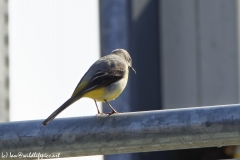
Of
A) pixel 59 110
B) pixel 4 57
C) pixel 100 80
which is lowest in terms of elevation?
pixel 4 57

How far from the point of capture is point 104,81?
6.88m

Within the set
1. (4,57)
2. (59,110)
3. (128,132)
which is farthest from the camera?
(4,57)

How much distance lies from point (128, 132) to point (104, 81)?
2827 mm

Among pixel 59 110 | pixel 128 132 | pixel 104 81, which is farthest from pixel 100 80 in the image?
pixel 128 132

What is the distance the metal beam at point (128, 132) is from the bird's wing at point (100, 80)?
2.19 meters

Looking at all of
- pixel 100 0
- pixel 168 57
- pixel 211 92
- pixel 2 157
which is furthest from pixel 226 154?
pixel 2 157

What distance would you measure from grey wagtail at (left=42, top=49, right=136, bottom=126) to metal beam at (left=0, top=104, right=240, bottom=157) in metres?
2.06

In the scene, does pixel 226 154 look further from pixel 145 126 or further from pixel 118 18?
pixel 145 126

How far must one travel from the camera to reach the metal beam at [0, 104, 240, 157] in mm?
3904

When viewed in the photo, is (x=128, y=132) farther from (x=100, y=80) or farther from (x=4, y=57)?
(x=4, y=57)

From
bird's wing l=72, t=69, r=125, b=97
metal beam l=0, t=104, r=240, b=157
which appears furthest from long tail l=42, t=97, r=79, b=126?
bird's wing l=72, t=69, r=125, b=97

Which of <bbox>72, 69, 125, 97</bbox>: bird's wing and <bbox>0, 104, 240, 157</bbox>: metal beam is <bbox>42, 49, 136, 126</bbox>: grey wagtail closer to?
<bbox>72, 69, 125, 97</bbox>: bird's wing

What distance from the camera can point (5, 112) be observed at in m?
18.5

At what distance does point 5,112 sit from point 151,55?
771 centimetres
